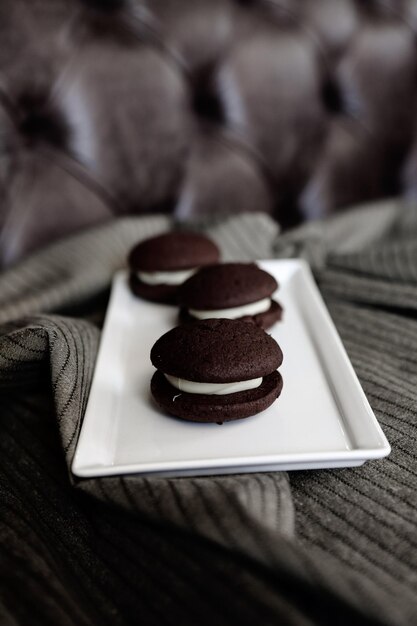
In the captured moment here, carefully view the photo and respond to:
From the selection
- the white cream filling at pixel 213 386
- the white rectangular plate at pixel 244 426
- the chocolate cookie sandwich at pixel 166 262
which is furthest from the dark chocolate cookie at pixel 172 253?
the white cream filling at pixel 213 386

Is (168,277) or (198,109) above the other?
(198,109)

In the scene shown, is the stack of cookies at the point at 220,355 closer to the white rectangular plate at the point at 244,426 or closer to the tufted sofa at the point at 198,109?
the white rectangular plate at the point at 244,426

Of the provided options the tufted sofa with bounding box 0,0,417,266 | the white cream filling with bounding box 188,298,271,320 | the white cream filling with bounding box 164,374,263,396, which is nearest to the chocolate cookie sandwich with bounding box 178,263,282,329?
the white cream filling with bounding box 188,298,271,320

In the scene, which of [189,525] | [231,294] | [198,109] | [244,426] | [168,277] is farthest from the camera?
[198,109]

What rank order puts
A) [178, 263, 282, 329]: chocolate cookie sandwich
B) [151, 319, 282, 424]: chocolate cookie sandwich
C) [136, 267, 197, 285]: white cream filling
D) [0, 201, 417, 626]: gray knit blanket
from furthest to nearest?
[136, 267, 197, 285]: white cream filling → [178, 263, 282, 329]: chocolate cookie sandwich → [151, 319, 282, 424]: chocolate cookie sandwich → [0, 201, 417, 626]: gray knit blanket

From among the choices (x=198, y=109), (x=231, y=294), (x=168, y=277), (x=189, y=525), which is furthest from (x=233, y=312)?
(x=198, y=109)

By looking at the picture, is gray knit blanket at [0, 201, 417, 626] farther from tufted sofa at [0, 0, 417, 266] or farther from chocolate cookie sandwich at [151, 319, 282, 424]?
tufted sofa at [0, 0, 417, 266]

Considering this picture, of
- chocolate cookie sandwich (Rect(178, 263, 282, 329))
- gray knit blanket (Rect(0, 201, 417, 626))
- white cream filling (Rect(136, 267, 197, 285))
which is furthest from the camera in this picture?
white cream filling (Rect(136, 267, 197, 285))

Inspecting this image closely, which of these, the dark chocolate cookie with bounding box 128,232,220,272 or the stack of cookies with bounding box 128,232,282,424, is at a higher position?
the stack of cookies with bounding box 128,232,282,424

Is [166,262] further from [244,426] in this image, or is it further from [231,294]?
[244,426]
